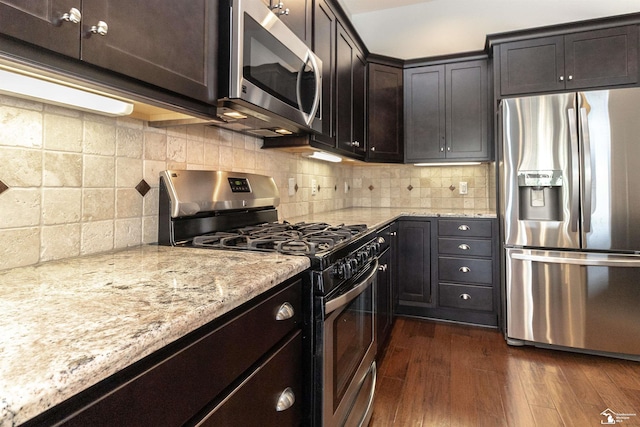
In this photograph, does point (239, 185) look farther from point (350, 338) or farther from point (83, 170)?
point (350, 338)

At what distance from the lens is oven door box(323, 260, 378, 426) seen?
113 centimetres

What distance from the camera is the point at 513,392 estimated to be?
1.89m

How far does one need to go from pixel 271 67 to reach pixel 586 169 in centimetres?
215

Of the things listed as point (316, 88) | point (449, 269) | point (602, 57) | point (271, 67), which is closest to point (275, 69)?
point (271, 67)

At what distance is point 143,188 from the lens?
1326 millimetres

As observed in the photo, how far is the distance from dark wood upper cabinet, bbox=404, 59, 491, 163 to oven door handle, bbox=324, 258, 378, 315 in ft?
6.21

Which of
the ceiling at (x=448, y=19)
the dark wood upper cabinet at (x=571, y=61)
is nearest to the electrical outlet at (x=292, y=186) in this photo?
the dark wood upper cabinet at (x=571, y=61)

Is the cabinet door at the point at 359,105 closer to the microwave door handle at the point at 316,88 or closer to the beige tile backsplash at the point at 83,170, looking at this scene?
the microwave door handle at the point at 316,88

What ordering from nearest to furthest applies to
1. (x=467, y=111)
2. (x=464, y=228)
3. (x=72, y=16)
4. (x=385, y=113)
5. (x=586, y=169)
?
(x=72, y=16) < (x=586, y=169) < (x=464, y=228) < (x=467, y=111) < (x=385, y=113)

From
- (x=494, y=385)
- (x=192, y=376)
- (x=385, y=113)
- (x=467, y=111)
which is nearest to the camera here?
(x=192, y=376)

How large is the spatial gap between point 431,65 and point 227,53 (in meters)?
2.55

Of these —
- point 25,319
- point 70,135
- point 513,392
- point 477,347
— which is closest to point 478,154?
point 477,347

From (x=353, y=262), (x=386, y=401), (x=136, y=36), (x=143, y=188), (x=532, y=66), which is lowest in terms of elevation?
(x=386, y=401)

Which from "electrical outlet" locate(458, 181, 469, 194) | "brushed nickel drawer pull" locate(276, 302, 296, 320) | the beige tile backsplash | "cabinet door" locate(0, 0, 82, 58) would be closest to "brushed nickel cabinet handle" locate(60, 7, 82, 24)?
"cabinet door" locate(0, 0, 82, 58)
